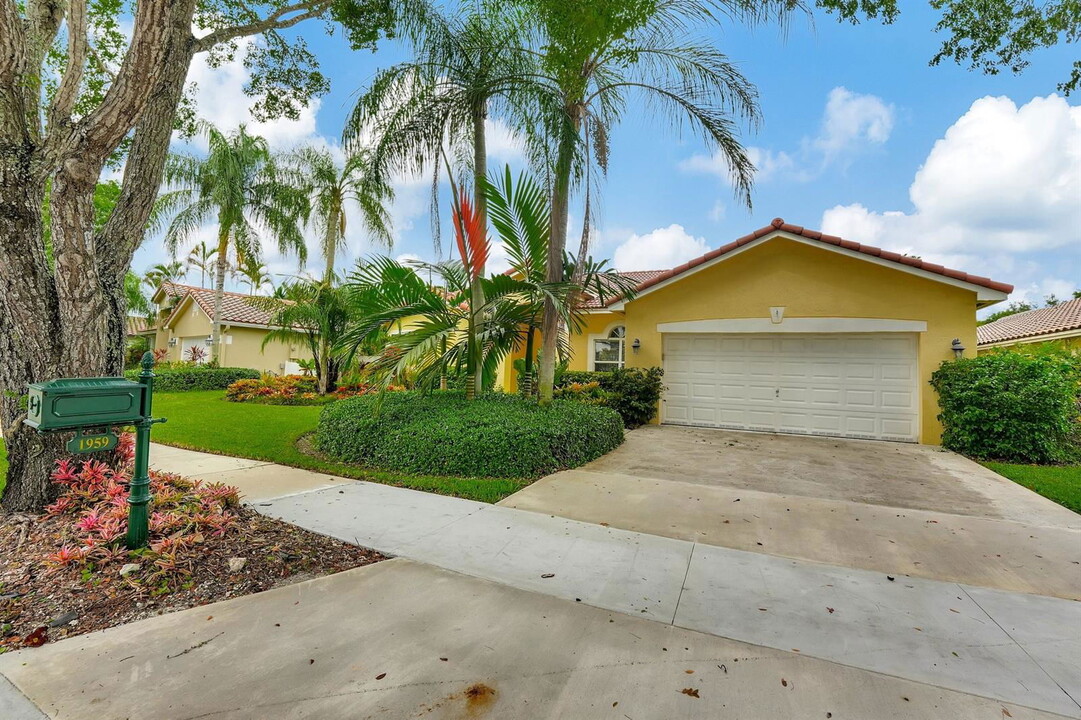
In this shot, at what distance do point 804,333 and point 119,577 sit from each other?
10.7 m

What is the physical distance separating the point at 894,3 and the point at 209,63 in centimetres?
930

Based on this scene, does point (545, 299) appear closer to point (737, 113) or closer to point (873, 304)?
point (737, 113)

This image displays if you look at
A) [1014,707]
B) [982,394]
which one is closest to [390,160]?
[1014,707]

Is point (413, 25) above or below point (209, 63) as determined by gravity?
above

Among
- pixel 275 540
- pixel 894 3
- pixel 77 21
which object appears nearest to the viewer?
pixel 275 540

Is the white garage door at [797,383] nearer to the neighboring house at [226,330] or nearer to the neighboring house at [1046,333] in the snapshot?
the neighboring house at [1046,333]

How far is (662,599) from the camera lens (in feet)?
9.59

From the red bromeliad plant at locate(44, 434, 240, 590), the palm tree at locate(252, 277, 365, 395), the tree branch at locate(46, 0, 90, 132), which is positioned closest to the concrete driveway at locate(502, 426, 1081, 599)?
the red bromeliad plant at locate(44, 434, 240, 590)

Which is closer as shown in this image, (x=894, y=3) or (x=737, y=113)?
(x=894, y=3)

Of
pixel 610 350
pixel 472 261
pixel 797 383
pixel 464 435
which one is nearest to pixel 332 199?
pixel 610 350

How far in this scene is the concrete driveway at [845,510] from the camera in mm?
3619

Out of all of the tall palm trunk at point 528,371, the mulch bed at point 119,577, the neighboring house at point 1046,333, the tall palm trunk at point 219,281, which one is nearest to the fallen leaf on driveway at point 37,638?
the mulch bed at point 119,577

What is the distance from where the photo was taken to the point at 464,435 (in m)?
5.98

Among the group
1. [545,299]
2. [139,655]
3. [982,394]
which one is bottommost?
[139,655]
